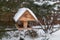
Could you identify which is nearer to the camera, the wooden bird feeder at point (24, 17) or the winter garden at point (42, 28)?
the wooden bird feeder at point (24, 17)

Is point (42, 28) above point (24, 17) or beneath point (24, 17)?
beneath

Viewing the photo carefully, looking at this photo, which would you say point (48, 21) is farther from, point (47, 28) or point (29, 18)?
point (29, 18)

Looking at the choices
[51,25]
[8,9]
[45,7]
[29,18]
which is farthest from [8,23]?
[51,25]

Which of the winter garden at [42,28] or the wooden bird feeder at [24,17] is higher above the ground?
the wooden bird feeder at [24,17]

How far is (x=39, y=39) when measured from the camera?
3.94 meters

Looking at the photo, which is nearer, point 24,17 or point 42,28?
point 24,17

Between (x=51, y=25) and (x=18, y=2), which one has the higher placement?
(x=18, y=2)

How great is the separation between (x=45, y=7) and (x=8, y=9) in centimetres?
90

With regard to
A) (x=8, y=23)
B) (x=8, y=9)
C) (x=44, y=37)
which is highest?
(x=8, y=9)

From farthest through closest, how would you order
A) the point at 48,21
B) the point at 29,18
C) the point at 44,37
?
the point at 48,21 < the point at 44,37 < the point at 29,18

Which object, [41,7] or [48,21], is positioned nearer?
[41,7]

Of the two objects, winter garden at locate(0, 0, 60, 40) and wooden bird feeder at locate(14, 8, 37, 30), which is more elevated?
wooden bird feeder at locate(14, 8, 37, 30)

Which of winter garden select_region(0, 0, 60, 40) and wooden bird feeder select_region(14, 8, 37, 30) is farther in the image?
winter garden select_region(0, 0, 60, 40)

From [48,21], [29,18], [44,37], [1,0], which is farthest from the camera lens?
[48,21]
